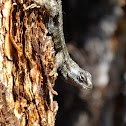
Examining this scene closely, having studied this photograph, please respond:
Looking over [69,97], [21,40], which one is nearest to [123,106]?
[69,97]

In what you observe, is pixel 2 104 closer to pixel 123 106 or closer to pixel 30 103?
pixel 30 103

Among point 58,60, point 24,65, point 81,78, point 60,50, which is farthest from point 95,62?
point 24,65

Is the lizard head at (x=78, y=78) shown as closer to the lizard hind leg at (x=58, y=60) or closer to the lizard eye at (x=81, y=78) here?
the lizard eye at (x=81, y=78)

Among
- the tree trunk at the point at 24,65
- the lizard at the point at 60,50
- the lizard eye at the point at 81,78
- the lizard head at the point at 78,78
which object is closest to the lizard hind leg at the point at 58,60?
the lizard at the point at 60,50

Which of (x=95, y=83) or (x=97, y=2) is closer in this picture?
(x=97, y=2)

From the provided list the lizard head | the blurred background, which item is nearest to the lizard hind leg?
the lizard head

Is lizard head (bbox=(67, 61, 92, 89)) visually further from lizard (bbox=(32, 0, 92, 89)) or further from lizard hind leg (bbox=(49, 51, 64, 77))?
lizard hind leg (bbox=(49, 51, 64, 77))
